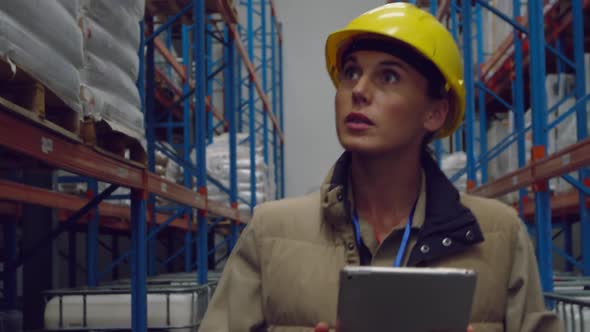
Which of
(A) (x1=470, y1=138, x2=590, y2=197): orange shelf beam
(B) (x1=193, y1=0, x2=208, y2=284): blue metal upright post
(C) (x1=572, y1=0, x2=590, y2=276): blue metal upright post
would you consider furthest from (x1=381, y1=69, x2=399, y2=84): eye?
(C) (x1=572, y1=0, x2=590, y2=276): blue metal upright post

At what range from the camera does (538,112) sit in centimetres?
555

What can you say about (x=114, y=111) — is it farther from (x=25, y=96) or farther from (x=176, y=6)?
(x=176, y=6)

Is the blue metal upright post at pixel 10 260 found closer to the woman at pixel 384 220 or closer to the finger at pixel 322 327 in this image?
the woman at pixel 384 220

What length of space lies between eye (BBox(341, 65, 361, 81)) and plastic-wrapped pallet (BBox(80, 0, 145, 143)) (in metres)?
1.62

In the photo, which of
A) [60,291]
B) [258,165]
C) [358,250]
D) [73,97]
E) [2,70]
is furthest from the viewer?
[258,165]

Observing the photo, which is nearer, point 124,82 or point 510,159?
point 124,82

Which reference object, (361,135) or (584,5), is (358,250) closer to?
(361,135)

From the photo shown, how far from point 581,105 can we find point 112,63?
200 inches

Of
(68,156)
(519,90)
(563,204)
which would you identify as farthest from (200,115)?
(68,156)

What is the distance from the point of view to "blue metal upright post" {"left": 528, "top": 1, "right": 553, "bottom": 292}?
525cm

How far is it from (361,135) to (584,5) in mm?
6301

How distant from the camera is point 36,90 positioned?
2.75 m

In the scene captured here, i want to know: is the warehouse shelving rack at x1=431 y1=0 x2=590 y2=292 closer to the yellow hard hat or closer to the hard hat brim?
the hard hat brim

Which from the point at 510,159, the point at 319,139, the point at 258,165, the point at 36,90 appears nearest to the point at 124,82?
the point at 36,90
